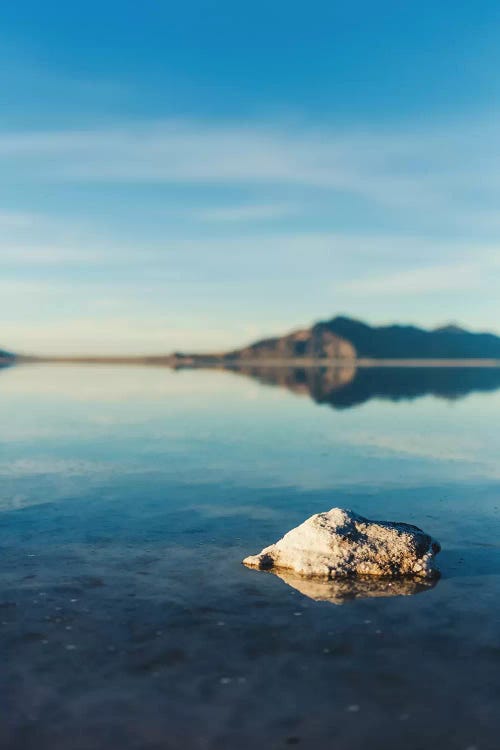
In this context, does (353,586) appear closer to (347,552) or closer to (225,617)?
(347,552)

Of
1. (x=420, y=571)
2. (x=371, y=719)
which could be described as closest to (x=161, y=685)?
(x=371, y=719)

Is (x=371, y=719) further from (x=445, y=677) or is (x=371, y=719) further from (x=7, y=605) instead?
(x=7, y=605)

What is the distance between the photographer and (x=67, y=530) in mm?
16328

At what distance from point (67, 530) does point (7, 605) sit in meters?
4.81

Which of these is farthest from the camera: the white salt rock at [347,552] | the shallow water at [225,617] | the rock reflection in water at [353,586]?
the white salt rock at [347,552]

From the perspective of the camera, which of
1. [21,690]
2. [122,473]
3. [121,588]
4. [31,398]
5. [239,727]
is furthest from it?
[31,398]

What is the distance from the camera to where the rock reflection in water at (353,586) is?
12266mm

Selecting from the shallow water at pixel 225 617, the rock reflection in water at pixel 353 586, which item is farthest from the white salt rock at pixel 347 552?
the shallow water at pixel 225 617

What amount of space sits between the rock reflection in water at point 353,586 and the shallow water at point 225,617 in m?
0.22

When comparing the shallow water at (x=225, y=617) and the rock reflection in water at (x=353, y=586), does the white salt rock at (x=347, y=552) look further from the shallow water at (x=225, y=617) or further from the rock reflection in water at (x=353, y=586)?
the shallow water at (x=225, y=617)

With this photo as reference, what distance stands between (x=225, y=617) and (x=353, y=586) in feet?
9.39

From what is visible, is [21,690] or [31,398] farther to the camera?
[31,398]

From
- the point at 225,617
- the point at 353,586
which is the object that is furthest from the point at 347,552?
the point at 225,617

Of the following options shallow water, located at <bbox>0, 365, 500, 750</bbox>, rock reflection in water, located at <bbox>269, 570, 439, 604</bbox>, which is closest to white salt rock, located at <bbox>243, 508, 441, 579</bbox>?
rock reflection in water, located at <bbox>269, 570, 439, 604</bbox>
